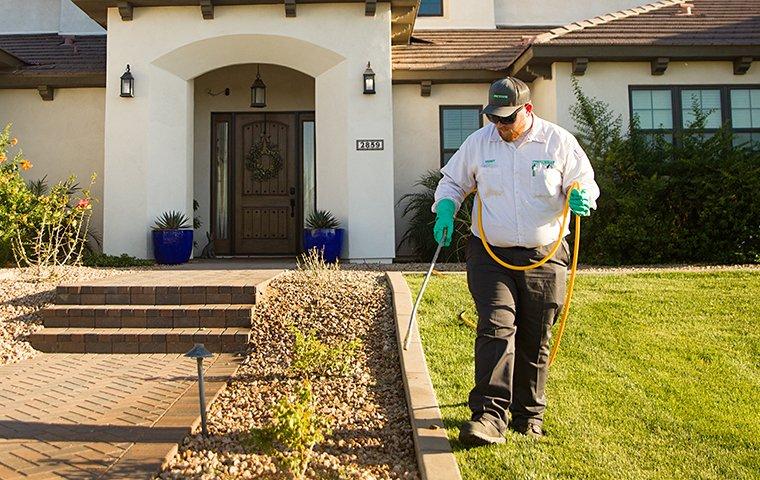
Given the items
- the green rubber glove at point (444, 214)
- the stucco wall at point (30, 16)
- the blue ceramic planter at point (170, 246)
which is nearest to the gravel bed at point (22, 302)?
the blue ceramic planter at point (170, 246)

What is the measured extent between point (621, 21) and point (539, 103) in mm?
1964

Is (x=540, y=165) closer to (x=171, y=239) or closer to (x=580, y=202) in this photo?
(x=580, y=202)

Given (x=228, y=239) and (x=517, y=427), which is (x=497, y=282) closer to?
(x=517, y=427)

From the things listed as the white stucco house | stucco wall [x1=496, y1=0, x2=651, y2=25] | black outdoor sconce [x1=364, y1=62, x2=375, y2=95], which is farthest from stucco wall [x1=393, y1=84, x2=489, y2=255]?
stucco wall [x1=496, y1=0, x2=651, y2=25]

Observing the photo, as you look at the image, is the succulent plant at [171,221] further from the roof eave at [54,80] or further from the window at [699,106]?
the window at [699,106]

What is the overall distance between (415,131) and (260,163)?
3.09 metres

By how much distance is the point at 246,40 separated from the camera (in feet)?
33.9

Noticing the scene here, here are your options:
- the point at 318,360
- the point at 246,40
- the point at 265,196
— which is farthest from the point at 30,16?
the point at 318,360

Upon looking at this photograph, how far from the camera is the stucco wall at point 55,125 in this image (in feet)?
38.1

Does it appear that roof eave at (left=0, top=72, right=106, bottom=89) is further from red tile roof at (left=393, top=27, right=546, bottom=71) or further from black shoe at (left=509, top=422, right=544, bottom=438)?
black shoe at (left=509, top=422, right=544, bottom=438)

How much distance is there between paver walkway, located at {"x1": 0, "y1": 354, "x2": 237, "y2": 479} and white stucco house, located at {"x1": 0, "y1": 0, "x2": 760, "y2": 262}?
525 centimetres

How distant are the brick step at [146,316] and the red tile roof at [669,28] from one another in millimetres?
6843

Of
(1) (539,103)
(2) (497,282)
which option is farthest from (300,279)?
(1) (539,103)

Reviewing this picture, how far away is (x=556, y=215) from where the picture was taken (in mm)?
3473
